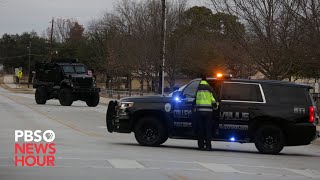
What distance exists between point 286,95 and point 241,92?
1.18m

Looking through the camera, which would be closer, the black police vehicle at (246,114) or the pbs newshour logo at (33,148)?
the pbs newshour logo at (33,148)

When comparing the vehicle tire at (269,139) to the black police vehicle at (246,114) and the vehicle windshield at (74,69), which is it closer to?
the black police vehicle at (246,114)

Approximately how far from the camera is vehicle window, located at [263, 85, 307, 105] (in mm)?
14617

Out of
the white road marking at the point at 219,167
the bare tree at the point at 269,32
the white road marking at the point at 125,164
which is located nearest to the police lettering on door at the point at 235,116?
the white road marking at the point at 219,167

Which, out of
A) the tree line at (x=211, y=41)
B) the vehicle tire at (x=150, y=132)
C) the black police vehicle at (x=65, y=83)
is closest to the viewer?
the vehicle tire at (x=150, y=132)

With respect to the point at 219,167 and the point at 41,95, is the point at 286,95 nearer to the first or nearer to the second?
the point at 219,167

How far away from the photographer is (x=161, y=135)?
14859 mm

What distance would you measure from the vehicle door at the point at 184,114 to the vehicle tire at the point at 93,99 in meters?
24.5

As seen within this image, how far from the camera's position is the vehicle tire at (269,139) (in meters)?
14.5

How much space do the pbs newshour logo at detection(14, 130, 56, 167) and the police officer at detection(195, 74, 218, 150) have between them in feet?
12.2

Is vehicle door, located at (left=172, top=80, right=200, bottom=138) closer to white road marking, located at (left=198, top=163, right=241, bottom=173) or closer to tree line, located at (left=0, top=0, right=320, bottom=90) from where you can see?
white road marking, located at (left=198, top=163, right=241, bottom=173)

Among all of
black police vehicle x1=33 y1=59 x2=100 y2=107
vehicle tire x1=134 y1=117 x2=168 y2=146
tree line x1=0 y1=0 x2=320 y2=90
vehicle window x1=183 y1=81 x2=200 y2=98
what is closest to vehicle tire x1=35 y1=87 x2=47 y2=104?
black police vehicle x1=33 y1=59 x2=100 y2=107

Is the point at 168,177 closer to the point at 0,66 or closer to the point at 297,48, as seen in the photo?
the point at 297,48

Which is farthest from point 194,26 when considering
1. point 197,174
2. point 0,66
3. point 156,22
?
point 0,66
